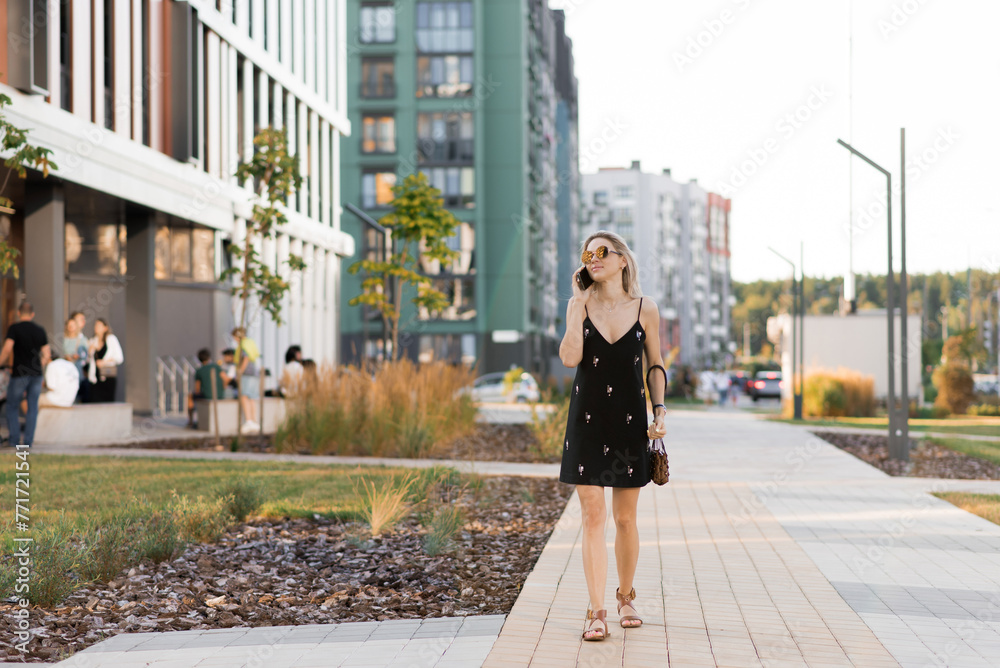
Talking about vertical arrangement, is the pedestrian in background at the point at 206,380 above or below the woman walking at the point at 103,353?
below

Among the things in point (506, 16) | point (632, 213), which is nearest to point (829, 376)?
point (506, 16)

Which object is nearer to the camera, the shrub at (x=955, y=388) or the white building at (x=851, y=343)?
the shrub at (x=955, y=388)

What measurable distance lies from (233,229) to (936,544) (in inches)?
804

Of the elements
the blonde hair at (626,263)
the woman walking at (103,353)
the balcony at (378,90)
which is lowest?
the woman walking at (103,353)

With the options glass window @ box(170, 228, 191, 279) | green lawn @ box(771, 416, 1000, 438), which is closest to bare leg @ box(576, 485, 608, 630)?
green lawn @ box(771, 416, 1000, 438)

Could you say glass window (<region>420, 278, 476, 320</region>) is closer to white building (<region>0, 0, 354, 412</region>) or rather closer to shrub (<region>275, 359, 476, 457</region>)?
white building (<region>0, 0, 354, 412</region>)

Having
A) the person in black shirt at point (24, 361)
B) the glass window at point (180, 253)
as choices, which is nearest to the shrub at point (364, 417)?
the person in black shirt at point (24, 361)

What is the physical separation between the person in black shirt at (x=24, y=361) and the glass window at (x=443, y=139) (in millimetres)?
46637

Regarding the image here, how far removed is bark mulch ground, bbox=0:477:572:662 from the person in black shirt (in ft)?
20.7

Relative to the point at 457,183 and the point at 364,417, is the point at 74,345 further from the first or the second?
the point at 457,183

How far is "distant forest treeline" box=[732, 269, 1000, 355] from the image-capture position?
111 metres

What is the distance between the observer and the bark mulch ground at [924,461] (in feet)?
44.0

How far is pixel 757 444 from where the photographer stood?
58.0ft

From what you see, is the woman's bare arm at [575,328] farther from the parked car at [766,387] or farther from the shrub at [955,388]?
the parked car at [766,387]
